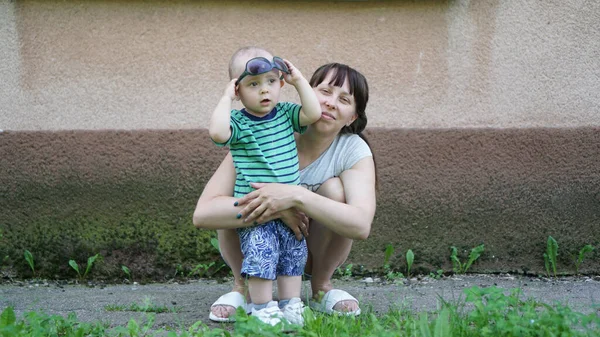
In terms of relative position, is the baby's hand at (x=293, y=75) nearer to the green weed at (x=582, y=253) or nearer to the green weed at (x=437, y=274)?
the green weed at (x=437, y=274)

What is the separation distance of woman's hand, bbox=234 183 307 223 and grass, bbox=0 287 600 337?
0.43 metres

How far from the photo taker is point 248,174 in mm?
3000

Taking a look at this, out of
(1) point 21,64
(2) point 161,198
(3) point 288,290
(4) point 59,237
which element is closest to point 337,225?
(3) point 288,290

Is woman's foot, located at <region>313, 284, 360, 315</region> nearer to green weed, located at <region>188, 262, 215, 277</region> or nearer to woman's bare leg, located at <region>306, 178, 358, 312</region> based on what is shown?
woman's bare leg, located at <region>306, 178, 358, 312</region>

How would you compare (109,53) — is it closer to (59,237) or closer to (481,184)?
(59,237)

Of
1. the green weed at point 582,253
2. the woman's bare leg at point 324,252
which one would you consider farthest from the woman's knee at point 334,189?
the green weed at point 582,253

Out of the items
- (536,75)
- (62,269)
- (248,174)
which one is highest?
(536,75)

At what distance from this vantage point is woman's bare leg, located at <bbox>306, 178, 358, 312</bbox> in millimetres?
3201

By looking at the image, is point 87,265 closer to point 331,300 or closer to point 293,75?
point 331,300

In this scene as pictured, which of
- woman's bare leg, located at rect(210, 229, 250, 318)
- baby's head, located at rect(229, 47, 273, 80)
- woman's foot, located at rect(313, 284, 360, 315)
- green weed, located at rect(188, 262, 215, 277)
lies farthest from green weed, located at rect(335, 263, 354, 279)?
baby's head, located at rect(229, 47, 273, 80)

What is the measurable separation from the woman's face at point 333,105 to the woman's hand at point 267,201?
1.12ft

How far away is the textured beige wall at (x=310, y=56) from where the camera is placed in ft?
14.2

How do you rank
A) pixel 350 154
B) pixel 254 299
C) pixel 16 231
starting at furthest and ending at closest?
1. pixel 16 231
2. pixel 350 154
3. pixel 254 299

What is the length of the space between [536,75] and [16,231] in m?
3.19
